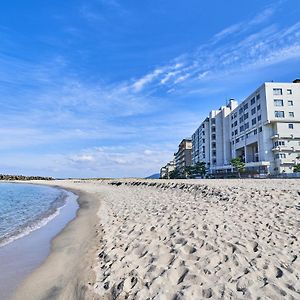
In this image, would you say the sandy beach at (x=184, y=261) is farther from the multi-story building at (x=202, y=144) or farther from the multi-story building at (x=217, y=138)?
the multi-story building at (x=202, y=144)

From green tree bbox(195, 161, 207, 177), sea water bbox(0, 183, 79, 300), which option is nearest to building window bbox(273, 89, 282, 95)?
green tree bbox(195, 161, 207, 177)

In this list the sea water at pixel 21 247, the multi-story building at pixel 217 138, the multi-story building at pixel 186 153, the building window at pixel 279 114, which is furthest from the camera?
the multi-story building at pixel 186 153

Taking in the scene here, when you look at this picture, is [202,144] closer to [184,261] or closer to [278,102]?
[278,102]

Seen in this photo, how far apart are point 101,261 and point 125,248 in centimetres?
86

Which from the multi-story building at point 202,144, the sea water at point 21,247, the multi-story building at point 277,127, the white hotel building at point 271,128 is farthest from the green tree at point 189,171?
the sea water at point 21,247

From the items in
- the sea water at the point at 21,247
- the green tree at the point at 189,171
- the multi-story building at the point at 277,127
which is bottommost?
the sea water at the point at 21,247

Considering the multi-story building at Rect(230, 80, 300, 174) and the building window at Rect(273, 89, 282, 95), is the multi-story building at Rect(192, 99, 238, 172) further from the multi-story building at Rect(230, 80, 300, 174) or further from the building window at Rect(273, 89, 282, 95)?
the building window at Rect(273, 89, 282, 95)

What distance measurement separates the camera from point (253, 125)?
71625mm

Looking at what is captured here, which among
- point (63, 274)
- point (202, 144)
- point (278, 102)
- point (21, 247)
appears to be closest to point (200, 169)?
point (202, 144)

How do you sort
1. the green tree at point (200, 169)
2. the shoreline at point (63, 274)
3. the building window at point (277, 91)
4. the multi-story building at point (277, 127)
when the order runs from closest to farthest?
1. the shoreline at point (63, 274)
2. the multi-story building at point (277, 127)
3. the building window at point (277, 91)
4. the green tree at point (200, 169)

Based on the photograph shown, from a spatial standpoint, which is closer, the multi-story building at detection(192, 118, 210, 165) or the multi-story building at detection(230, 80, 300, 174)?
the multi-story building at detection(230, 80, 300, 174)

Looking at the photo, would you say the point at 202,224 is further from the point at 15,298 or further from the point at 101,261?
the point at 15,298

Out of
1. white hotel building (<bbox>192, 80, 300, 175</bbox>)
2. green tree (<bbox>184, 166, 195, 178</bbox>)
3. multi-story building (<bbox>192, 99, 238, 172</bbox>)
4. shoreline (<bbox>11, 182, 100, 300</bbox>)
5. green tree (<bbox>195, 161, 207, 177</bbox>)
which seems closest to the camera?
shoreline (<bbox>11, 182, 100, 300</bbox>)

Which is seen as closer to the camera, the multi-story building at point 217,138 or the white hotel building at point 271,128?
the white hotel building at point 271,128
